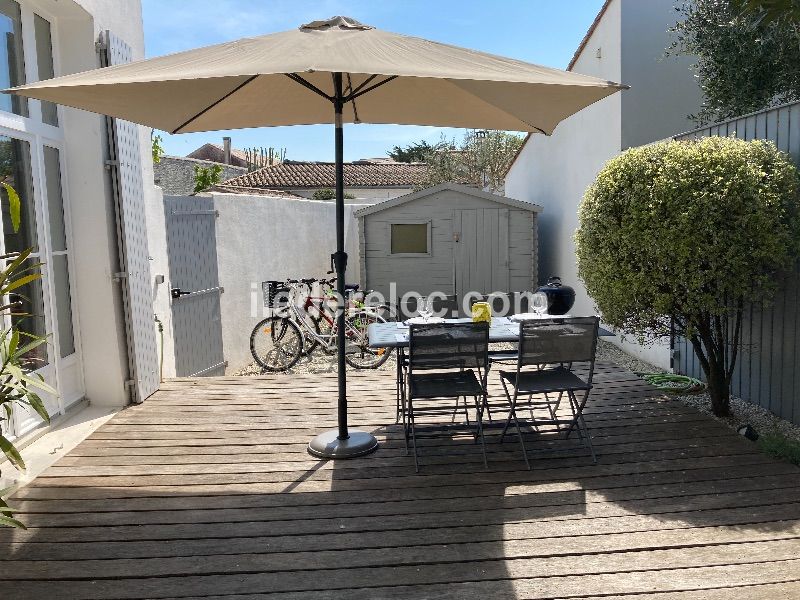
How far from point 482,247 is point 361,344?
157 inches

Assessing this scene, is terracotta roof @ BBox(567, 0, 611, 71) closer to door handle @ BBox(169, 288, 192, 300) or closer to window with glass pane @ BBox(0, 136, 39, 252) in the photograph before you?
door handle @ BBox(169, 288, 192, 300)

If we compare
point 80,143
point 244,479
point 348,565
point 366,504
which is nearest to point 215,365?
point 80,143

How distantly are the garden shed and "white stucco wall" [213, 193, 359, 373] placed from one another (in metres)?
1.24

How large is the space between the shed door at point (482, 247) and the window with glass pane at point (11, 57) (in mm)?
7580

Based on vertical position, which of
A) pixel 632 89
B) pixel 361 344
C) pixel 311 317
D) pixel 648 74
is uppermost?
pixel 648 74

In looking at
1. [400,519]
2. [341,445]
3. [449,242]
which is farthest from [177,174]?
[400,519]

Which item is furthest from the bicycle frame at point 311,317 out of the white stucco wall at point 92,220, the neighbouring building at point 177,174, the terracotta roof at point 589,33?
the neighbouring building at point 177,174

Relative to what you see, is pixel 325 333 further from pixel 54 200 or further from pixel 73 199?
pixel 54 200

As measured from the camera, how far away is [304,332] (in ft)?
26.0

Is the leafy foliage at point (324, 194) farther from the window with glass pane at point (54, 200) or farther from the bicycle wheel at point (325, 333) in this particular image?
the window with glass pane at point (54, 200)

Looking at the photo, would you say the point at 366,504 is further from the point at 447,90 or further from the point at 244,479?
the point at 447,90

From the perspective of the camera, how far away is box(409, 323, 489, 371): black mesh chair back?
399cm

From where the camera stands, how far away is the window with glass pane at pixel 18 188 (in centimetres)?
416

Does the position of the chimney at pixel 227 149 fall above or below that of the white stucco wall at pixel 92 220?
above
